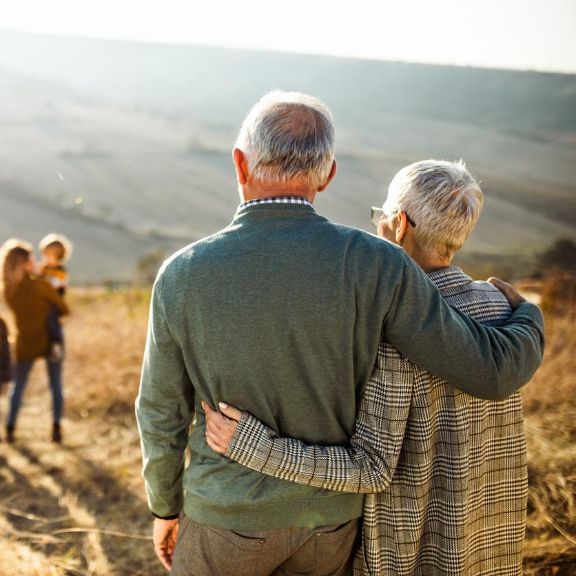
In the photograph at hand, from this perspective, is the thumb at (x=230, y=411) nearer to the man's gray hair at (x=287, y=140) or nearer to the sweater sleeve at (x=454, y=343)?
the sweater sleeve at (x=454, y=343)

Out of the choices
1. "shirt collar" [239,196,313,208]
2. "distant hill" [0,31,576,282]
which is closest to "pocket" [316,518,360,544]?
"shirt collar" [239,196,313,208]

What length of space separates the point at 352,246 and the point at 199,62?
27177mm

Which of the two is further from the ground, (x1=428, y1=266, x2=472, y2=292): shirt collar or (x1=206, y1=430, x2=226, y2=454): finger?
(x1=428, y1=266, x2=472, y2=292): shirt collar

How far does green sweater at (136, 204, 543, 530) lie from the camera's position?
121 cm

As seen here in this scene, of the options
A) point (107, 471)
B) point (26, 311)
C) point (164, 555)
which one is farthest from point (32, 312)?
point (164, 555)

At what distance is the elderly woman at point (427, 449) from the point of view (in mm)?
1307

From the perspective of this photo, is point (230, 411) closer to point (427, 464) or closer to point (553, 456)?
point (427, 464)

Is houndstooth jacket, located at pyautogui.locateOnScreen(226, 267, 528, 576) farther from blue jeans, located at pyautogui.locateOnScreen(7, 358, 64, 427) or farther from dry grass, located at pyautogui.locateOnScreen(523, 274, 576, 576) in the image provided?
blue jeans, located at pyautogui.locateOnScreen(7, 358, 64, 427)

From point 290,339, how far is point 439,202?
0.53 metres

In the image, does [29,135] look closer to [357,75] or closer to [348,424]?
[357,75]

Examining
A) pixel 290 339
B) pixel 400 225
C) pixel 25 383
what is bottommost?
pixel 25 383

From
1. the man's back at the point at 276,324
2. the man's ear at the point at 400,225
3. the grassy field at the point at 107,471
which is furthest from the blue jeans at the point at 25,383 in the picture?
the man's ear at the point at 400,225

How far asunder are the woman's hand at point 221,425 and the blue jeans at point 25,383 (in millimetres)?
3475

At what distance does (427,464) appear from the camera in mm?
1409
